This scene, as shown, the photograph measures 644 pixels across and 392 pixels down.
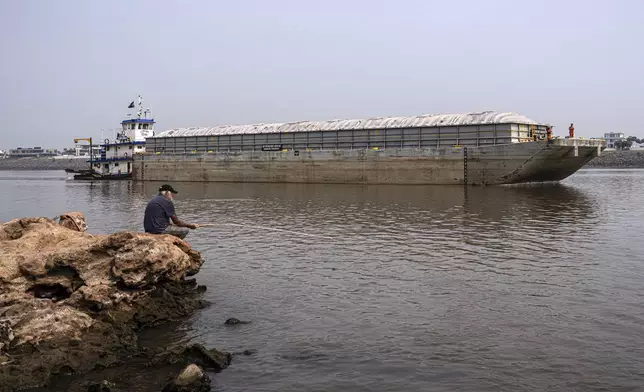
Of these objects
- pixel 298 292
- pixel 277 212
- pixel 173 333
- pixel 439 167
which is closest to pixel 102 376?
pixel 173 333

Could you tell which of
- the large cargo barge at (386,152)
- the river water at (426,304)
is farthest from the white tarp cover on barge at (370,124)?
the river water at (426,304)

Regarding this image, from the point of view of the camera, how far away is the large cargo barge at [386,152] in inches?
1729

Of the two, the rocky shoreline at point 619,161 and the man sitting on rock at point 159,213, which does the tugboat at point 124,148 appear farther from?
the rocky shoreline at point 619,161

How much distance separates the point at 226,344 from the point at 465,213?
1922 cm

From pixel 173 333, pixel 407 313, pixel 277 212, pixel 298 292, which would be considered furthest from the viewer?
pixel 277 212

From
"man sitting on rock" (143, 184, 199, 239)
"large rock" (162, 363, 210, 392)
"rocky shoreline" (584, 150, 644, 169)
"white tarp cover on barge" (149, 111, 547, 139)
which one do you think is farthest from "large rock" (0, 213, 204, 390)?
"rocky shoreline" (584, 150, 644, 169)

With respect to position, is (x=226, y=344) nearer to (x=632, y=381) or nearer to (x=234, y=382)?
(x=234, y=382)

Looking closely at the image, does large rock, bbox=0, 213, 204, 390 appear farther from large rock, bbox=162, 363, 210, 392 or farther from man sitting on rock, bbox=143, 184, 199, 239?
large rock, bbox=162, 363, 210, 392

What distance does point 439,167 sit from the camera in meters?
46.7

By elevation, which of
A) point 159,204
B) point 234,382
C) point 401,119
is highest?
point 401,119

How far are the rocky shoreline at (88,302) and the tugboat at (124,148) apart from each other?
64545mm

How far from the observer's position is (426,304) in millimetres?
10828

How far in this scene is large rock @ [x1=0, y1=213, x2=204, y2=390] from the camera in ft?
26.1

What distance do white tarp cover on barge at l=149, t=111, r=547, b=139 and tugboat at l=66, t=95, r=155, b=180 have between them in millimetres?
3975
